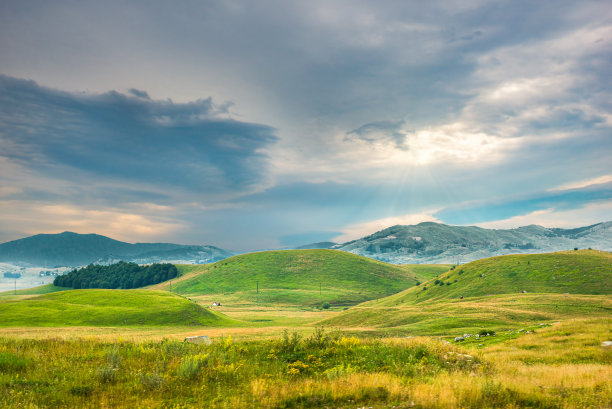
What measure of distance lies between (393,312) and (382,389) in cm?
6040

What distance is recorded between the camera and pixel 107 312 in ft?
246

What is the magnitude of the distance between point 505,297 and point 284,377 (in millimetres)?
69797

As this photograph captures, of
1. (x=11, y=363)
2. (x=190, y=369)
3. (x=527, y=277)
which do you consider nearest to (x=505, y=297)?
(x=527, y=277)

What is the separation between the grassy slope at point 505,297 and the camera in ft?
162

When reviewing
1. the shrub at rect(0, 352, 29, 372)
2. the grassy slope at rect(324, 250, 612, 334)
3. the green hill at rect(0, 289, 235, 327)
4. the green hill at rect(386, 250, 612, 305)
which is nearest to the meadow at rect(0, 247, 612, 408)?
the shrub at rect(0, 352, 29, 372)

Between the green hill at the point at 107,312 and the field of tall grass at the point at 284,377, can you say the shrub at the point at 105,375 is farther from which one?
Result: the green hill at the point at 107,312

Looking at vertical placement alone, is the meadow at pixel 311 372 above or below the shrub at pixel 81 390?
below

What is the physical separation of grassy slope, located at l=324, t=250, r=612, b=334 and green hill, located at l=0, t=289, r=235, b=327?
33706mm

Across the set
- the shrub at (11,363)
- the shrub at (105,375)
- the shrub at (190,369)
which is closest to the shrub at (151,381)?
the shrub at (190,369)

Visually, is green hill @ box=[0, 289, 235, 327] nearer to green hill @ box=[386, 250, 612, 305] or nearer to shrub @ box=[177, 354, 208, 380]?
green hill @ box=[386, 250, 612, 305]

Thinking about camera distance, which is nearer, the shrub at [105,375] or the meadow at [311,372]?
the meadow at [311,372]

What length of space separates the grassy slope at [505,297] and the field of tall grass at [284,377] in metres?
32.2

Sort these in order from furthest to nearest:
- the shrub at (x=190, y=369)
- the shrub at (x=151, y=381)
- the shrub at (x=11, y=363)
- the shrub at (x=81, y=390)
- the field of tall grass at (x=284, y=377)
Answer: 1. the shrub at (x=11, y=363)
2. the shrub at (x=190, y=369)
3. the shrub at (x=151, y=381)
4. the shrub at (x=81, y=390)
5. the field of tall grass at (x=284, y=377)

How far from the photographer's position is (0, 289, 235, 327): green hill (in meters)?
66.3
